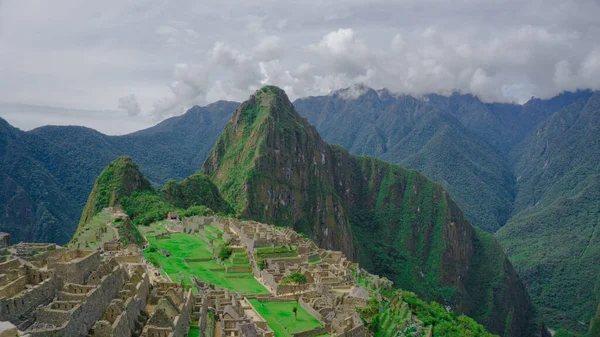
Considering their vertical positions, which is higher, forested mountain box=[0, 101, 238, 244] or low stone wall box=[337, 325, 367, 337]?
forested mountain box=[0, 101, 238, 244]

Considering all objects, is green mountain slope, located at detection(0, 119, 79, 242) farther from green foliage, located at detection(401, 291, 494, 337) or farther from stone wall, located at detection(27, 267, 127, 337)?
stone wall, located at detection(27, 267, 127, 337)

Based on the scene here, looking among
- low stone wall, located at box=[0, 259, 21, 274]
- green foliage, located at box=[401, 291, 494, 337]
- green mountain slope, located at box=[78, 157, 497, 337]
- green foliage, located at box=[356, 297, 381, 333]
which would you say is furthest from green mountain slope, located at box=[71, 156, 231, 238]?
low stone wall, located at box=[0, 259, 21, 274]

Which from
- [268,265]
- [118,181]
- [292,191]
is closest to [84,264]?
[268,265]

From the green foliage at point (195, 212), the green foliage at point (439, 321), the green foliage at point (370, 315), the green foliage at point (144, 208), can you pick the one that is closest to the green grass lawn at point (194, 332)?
the green foliage at point (370, 315)

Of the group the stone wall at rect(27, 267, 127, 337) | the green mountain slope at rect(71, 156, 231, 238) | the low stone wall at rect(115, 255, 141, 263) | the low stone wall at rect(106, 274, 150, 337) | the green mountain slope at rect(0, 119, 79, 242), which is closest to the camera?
the stone wall at rect(27, 267, 127, 337)

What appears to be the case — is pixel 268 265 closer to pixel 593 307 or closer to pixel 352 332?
pixel 352 332

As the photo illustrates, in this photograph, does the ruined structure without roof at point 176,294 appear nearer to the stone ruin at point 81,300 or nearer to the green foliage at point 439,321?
the stone ruin at point 81,300

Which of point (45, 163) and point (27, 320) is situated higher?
point (45, 163)
